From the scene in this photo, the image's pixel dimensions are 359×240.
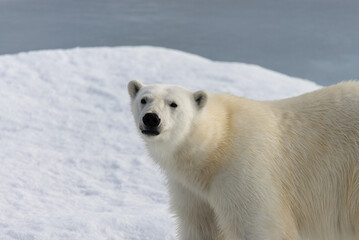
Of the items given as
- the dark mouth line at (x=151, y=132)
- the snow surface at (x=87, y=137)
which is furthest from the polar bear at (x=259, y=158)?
the snow surface at (x=87, y=137)

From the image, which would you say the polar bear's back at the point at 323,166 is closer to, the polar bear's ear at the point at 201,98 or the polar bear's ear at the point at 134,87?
the polar bear's ear at the point at 201,98

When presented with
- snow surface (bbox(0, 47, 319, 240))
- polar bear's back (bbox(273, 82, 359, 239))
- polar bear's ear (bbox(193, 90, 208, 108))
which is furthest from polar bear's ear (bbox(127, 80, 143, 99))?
snow surface (bbox(0, 47, 319, 240))

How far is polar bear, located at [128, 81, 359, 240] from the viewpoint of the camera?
Answer: 118 inches

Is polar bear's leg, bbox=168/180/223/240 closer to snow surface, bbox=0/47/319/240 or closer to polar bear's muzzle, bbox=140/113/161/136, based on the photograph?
polar bear's muzzle, bbox=140/113/161/136

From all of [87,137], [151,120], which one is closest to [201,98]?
[151,120]

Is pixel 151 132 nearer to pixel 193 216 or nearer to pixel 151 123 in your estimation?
pixel 151 123

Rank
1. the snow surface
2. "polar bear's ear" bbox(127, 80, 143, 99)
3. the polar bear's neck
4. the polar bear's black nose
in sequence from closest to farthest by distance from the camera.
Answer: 1. the polar bear's black nose
2. the polar bear's neck
3. "polar bear's ear" bbox(127, 80, 143, 99)
4. the snow surface

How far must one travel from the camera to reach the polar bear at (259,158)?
300 cm

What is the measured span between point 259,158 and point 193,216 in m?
0.59

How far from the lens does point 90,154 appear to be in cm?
790

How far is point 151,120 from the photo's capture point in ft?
9.63

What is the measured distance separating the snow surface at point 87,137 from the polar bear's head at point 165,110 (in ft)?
5.30

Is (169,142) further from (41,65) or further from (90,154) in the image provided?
(41,65)

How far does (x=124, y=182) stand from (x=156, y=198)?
590 mm
